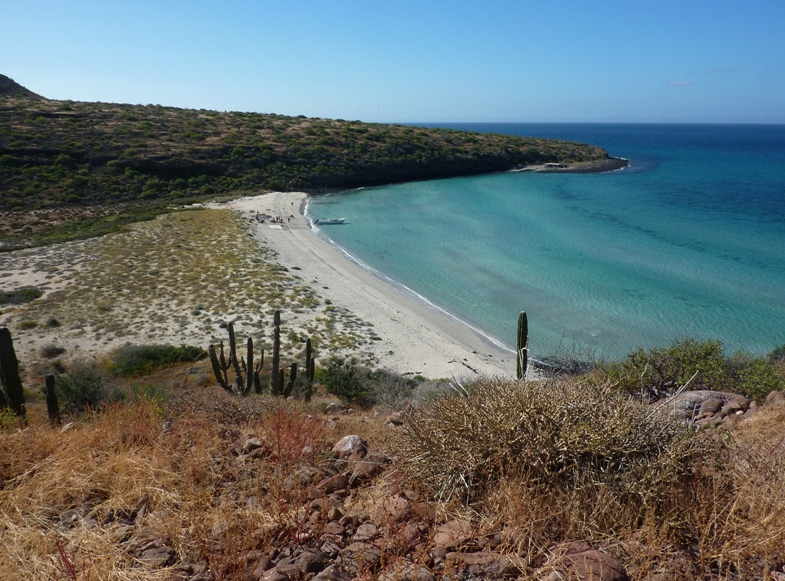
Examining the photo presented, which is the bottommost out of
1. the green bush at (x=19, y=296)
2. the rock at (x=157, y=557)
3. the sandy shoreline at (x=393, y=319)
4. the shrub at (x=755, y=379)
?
the sandy shoreline at (x=393, y=319)

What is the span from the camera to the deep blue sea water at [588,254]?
18.8 metres

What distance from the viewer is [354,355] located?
16031 millimetres

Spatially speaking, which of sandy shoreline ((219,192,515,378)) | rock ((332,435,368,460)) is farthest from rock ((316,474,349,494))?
sandy shoreline ((219,192,515,378))

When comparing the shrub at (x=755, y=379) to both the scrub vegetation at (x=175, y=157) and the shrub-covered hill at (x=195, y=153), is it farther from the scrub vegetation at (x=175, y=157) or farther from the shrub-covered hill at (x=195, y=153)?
Result: the shrub-covered hill at (x=195, y=153)

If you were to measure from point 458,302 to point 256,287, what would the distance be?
872cm

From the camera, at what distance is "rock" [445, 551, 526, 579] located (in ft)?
9.49

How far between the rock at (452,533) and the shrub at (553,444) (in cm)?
21

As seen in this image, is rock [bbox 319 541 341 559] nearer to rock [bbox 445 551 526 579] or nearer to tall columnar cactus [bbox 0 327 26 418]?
rock [bbox 445 551 526 579]

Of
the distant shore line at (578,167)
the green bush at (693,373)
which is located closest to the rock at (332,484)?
the green bush at (693,373)

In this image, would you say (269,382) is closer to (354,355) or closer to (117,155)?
(354,355)

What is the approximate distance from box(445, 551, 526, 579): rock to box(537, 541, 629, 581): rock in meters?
0.15

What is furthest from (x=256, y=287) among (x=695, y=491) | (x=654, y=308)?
(x=695, y=491)

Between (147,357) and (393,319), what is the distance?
28.5 feet

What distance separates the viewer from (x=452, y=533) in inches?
126
